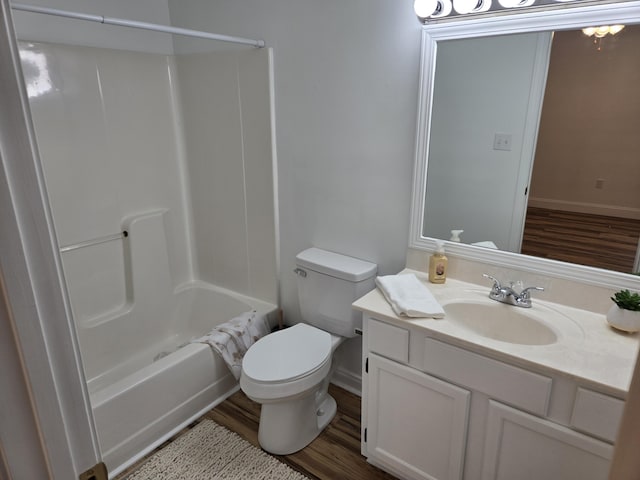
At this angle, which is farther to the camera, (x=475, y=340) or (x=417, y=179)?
(x=417, y=179)

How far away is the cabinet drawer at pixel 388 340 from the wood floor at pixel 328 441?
65cm

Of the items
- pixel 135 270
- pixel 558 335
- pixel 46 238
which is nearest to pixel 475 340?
pixel 558 335

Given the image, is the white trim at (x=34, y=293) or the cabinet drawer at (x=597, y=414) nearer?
the white trim at (x=34, y=293)

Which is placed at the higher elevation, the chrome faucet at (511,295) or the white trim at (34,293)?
the white trim at (34,293)

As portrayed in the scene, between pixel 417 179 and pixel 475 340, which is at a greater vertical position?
pixel 417 179

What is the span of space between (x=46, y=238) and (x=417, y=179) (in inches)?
63.9

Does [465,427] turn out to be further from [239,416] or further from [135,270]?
[135,270]

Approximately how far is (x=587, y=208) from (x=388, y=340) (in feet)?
3.00

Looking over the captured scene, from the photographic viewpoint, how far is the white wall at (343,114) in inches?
75.4

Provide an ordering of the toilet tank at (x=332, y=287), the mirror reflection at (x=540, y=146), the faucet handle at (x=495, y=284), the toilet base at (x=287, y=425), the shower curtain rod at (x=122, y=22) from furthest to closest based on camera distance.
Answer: the toilet tank at (x=332, y=287), the toilet base at (x=287, y=425), the faucet handle at (x=495, y=284), the shower curtain rod at (x=122, y=22), the mirror reflection at (x=540, y=146)

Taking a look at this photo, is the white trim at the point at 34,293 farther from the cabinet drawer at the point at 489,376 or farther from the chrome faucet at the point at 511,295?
the chrome faucet at the point at 511,295

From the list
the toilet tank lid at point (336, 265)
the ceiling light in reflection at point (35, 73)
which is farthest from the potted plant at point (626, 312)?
the ceiling light in reflection at point (35, 73)

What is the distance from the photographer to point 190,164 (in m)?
2.88

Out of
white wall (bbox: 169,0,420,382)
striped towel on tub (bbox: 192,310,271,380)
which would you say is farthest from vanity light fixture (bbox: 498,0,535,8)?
striped towel on tub (bbox: 192,310,271,380)
